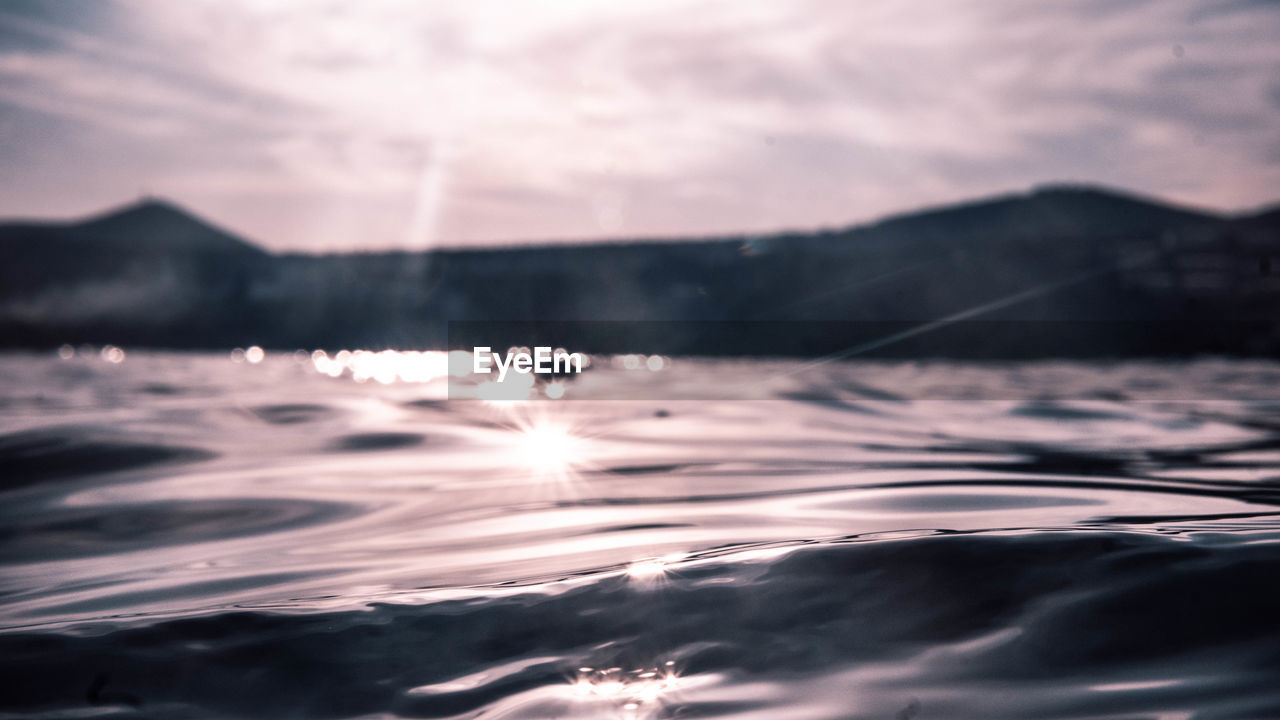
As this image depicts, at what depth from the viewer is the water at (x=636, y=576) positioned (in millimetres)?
1564

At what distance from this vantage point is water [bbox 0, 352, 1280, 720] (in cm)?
156

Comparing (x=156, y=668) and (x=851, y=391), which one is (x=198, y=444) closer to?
(x=156, y=668)

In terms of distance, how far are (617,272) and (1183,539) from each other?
35.0m

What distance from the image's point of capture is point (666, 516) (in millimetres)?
2977

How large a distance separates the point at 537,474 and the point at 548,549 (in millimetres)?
1389

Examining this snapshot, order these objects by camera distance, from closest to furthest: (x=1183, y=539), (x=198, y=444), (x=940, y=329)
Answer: (x=1183, y=539), (x=198, y=444), (x=940, y=329)

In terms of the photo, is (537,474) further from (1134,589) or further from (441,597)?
(1134,589)

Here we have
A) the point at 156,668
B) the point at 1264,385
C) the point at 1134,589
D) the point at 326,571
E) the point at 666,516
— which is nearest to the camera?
the point at 156,668

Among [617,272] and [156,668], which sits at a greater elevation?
[617,272]

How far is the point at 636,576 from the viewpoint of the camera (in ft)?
6.95

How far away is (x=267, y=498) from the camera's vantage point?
3500 mm

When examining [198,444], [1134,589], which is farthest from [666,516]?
[198,444]

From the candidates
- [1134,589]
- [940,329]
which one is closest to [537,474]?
[1134,589]

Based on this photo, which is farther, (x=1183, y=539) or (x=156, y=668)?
(x=1183, y=539)
